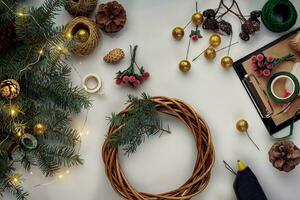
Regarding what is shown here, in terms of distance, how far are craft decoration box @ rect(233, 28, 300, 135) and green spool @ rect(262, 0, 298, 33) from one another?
38 mm

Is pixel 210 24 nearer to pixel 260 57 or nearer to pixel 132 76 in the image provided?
pixel 260 57

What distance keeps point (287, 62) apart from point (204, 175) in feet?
1.38

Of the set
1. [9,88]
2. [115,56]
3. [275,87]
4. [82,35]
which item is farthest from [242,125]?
[9,88]

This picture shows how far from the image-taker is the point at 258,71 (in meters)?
1.41

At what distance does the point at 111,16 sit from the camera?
1.43m

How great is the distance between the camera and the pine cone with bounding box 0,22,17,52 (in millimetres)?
1348

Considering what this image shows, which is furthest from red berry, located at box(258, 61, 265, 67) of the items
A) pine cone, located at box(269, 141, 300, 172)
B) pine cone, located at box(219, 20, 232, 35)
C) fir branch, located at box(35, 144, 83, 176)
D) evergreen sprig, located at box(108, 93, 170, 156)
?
fir branch, located at box(35, 144, 83, 176)

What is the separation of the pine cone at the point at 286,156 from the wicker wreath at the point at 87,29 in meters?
0.62

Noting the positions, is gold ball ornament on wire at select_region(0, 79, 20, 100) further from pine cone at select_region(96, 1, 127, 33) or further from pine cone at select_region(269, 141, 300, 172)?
pine cone at select_region(269, 141, 300, 172)

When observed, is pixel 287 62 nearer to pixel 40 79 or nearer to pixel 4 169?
pixel 40 79

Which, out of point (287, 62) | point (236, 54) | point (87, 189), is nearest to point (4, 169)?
point (87, 189)

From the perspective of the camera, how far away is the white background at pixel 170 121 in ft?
4.70

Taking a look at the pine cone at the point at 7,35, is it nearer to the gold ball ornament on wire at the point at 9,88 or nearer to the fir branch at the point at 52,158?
the gold ball ornament on wire at the point at 9,88

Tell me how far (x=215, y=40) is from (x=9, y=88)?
612 millimetres
